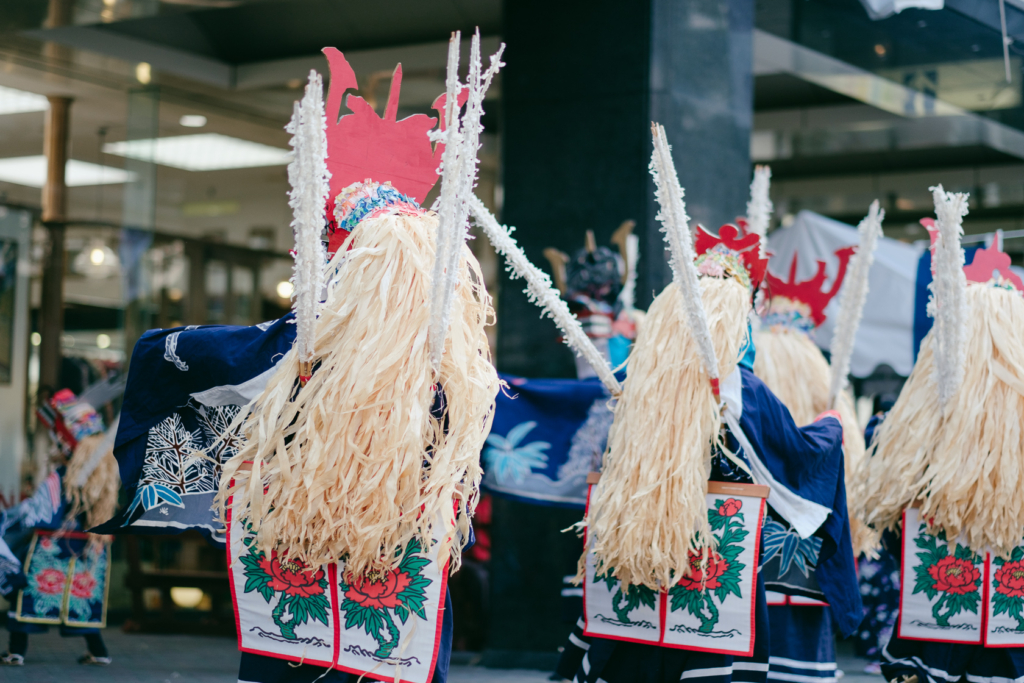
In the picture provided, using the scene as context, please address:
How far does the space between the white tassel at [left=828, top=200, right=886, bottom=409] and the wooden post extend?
5.66m

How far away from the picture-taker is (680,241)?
335 cm

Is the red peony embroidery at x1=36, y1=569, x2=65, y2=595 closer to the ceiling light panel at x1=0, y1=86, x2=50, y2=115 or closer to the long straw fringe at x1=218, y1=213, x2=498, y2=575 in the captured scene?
the ceiling light panel at x1=0, y1=86, x2=50, y2=115

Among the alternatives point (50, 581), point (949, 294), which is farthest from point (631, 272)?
point (50, 581)

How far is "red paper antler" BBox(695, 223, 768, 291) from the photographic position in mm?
3826

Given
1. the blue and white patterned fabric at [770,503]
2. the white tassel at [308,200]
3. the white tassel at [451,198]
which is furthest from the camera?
the blue and white patterned fabric at [770,503]

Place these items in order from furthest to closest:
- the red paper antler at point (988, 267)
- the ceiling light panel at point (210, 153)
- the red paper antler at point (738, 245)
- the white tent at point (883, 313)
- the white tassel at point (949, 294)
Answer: the ceiling light panel at point (210, 153) < the white tent at point (883, 313) < the red paper antler at point (988, 267) < the white tassel at point (949, 294) < the red paper antler at point (738, 245)

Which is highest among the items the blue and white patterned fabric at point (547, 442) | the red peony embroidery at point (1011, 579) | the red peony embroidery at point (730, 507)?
the blue and white patterned fabric at point (547, 442)

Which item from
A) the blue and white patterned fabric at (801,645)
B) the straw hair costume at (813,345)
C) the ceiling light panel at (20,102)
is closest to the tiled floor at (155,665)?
the blue and white patterned fabric at (801,645)

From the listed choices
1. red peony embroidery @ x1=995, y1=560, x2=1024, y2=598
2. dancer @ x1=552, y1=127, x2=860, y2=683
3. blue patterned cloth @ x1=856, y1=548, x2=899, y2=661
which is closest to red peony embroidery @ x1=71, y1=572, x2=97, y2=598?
dancer @ x1=552, y1=127, x2=860, y2=683

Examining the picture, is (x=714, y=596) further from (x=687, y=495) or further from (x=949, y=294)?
(x=949, y=294)

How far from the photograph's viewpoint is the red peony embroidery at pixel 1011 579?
4066mm

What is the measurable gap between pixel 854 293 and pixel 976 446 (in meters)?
0.81

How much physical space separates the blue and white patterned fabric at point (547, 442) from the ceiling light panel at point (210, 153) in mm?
4956

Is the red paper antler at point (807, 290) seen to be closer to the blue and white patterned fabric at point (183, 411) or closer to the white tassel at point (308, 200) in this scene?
the blue and white patterned fabric at point (183, 411)
